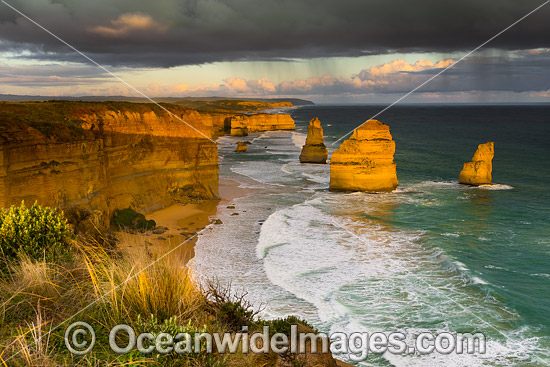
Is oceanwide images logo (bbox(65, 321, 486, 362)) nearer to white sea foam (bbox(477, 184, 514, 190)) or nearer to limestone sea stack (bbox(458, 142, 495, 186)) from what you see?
limestone sea stack (bbox(458, 142, 495, 186))

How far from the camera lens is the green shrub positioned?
28.8ft

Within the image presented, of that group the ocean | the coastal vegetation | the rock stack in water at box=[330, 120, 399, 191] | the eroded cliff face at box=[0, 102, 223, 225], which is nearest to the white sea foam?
the ocean

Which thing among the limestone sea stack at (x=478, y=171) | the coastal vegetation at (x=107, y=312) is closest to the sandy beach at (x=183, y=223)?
the coastal vegetation at (x=107, y=312)

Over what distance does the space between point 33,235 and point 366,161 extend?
29.5 m

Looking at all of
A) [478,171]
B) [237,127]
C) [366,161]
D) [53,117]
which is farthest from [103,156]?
[237,127]

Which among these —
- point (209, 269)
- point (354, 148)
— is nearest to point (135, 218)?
point (209, 269)

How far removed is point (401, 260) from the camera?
19.5 m

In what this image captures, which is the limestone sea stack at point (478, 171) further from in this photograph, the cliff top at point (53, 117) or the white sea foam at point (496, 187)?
the cliff top at point (53, 117)

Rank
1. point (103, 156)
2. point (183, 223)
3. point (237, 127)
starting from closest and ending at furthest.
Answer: point (103, 156), point (183, 223), point (237, 127)

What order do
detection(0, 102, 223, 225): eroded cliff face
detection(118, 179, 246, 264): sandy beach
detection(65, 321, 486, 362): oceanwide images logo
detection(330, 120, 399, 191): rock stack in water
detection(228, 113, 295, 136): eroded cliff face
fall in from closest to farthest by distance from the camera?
detection(65, 321, 486, 362): oceanwide images logo, detection(0, 102, 223, 225): eroded cliff face, detection(118, 179, 246, 264): sandy beach, detection(330, 120, 399, 191): rock stack in water, detection(228, 113, 295, 136): eroded cliff face

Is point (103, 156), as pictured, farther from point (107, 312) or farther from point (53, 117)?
point (107, 312)

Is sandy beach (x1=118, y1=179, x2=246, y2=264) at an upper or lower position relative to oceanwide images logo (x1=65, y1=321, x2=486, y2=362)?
lower

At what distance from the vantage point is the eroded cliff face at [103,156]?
726 inches

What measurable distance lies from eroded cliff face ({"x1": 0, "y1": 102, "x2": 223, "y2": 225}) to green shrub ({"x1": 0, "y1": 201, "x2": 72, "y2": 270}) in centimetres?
936
